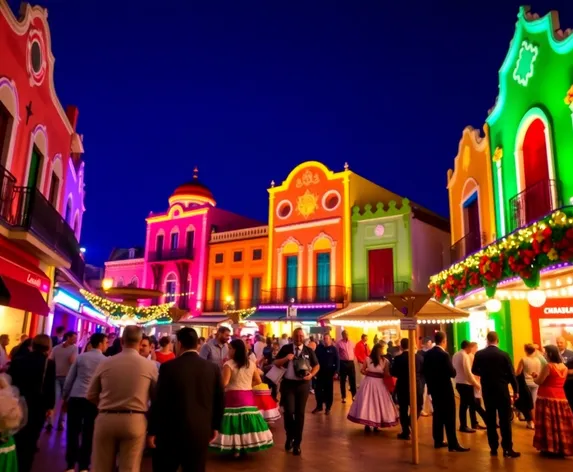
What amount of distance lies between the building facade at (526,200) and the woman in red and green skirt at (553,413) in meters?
1.85

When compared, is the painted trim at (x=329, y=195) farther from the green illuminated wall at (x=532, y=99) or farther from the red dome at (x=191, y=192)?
the green illuminated wall at (x=532, y=99)

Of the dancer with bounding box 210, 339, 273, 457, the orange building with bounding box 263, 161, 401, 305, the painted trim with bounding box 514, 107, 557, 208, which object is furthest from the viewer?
the orange building with bounding box 263, 161, 401, 305

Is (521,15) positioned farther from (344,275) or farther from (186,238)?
(186,238)

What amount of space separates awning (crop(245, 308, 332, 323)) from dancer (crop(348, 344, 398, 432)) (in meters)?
16.5

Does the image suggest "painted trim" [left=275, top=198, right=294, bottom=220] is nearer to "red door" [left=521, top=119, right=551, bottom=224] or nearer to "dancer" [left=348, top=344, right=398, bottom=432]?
"red door" [left=521, top=119, right=551, bottom=224]

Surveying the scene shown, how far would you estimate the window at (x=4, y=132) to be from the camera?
10.2 m

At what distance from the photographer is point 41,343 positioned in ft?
Result: 18.2

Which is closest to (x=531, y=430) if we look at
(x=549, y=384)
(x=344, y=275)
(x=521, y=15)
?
(x=549, y=384)

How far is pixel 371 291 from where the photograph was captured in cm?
2719

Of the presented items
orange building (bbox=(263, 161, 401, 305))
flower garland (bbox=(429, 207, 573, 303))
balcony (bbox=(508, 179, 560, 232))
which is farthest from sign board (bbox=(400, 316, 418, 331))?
orange building (bbox=(263, 161, 401, 305))

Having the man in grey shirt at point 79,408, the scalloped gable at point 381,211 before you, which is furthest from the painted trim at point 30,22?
the scalloped gable at point 381,211

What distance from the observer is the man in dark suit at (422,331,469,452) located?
7.80 m

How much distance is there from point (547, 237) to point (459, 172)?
11932 mm

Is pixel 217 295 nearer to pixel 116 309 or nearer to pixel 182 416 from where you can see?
pixel 116 309
